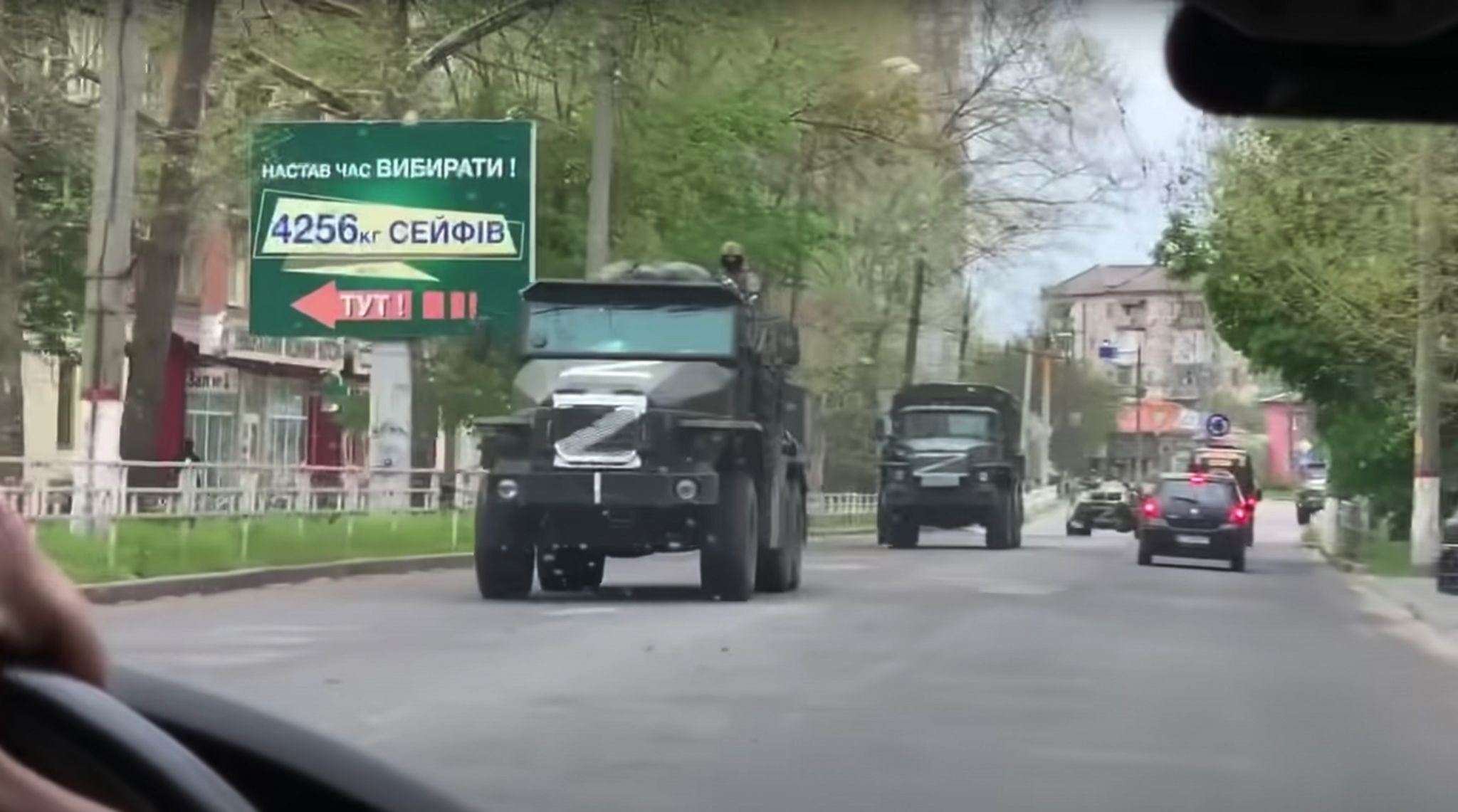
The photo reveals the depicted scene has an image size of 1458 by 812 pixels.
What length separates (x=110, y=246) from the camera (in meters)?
18.5

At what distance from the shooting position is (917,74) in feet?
50.0

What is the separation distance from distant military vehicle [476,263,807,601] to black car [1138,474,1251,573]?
4897mm

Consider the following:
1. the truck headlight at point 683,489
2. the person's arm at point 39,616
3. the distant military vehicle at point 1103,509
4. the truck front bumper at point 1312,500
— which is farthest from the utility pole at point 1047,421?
the person's arm at point 39,616

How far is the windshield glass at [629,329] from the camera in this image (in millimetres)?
16484

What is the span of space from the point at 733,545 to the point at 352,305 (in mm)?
3598

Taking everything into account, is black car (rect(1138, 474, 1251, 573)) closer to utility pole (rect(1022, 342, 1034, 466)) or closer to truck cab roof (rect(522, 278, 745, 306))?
utility pole (rect(1022, 342, 1034, 466))

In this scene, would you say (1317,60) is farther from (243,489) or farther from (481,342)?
(243,489)

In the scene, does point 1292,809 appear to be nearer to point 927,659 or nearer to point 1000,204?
point 927,659

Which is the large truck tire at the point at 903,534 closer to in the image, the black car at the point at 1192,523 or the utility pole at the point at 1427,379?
the black car at the point at 1192,523

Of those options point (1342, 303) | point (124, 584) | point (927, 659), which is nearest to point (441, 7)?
point (124, 584)

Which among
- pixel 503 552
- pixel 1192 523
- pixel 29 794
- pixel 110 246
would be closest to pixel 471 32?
pixel 503 552

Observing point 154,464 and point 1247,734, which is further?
point 154,464

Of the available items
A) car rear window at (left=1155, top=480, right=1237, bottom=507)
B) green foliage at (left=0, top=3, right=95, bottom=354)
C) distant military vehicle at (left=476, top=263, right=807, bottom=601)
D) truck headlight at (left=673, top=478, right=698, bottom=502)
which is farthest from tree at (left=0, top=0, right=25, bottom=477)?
car rear window at (left=1155, top=480, right=1237, bottom=507)

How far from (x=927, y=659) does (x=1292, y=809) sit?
5.03 metres
